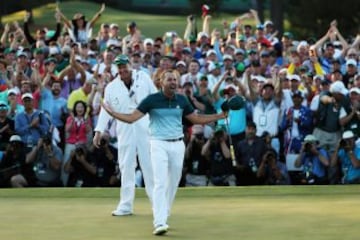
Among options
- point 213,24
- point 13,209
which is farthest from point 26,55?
point 213,24

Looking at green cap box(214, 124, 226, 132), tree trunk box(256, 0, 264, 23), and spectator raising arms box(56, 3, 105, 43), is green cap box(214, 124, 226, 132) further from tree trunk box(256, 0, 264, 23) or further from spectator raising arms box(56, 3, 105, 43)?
tree trunk box(256, 0, 264, 23)

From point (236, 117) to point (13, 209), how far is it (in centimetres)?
633

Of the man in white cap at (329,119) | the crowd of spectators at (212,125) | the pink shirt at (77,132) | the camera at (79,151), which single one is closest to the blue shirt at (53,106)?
the crowd of spectators at (212,125)

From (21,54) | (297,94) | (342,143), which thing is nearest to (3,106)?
(21,54)

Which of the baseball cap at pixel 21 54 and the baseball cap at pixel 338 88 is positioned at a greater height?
the baseball cap at pixel 21 54

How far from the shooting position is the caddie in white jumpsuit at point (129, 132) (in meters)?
15.6

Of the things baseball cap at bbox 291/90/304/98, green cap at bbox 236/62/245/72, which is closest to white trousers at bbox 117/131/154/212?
baseball cap at bbox 291/90/304/98

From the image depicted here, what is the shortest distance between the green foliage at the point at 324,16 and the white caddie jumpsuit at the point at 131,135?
1202 inches

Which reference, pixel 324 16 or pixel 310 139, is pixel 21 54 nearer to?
pixel 310 139

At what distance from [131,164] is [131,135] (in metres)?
0.36

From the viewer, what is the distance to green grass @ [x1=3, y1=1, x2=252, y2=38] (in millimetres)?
55062

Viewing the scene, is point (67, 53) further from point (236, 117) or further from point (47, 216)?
point (47, 216)

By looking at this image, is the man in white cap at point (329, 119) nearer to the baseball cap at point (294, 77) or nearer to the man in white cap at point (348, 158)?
the man in white cap at point (348, 158)

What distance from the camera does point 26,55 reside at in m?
23.9
